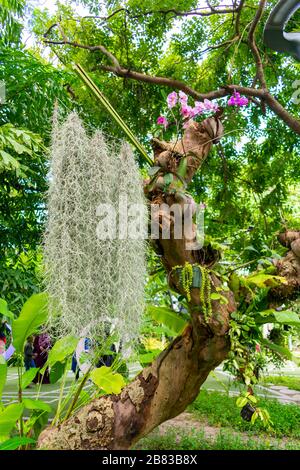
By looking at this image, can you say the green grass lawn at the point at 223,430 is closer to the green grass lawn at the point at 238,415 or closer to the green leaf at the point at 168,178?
the green grass lawn at the point at 238,415

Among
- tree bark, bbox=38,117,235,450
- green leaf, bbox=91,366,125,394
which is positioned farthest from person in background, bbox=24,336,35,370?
green leaf, bbox=91,366,125,394

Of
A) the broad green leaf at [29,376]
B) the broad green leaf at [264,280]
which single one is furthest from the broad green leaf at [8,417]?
the broad green leaf at [264,280]

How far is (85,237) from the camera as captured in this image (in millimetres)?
712

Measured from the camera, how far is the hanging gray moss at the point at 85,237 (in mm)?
709

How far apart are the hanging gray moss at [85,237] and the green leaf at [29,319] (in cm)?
35

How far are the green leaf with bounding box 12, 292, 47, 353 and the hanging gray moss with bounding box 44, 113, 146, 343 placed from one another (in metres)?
0.35

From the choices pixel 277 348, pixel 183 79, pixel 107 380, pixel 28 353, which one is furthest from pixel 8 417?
pixel 183 79

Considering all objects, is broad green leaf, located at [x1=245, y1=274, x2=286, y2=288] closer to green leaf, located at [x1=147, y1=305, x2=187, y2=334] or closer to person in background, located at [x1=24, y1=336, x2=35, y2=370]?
green leaf, located at [x1=147, y1=305, x2=187, y2=334]

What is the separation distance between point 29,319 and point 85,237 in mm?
544

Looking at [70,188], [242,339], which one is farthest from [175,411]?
[70,188]

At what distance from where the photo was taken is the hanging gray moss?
27.9 inches

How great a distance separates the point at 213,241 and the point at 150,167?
229mm

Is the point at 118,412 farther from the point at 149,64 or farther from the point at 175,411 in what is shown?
the point at 149,64

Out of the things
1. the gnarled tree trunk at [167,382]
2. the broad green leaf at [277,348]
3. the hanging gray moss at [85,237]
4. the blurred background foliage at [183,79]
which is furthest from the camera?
the blurred background foliage at [183,79]
